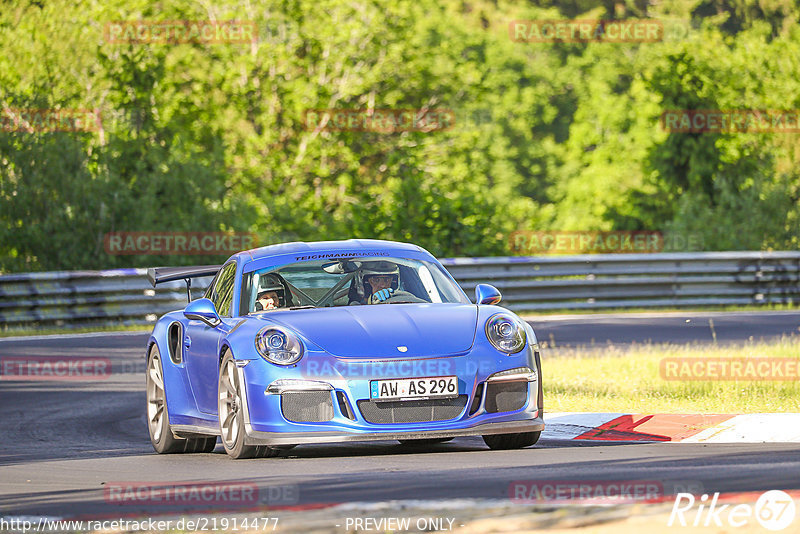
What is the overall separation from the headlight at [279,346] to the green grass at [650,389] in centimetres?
357

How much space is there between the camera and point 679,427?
10297 mm

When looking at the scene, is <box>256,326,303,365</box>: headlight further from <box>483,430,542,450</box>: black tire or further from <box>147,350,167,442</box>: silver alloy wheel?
<box>147,350,167,442</box>: silver alloy wheel

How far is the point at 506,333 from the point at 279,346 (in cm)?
139

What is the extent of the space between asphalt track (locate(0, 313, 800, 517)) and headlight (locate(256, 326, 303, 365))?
628 mm

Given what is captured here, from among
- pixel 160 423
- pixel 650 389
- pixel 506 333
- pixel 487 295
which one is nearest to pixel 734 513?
pixel 506 333

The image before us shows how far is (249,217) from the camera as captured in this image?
30.3 m

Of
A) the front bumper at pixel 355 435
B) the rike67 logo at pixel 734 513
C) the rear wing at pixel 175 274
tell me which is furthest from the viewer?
the rear wing at pixel 175 274

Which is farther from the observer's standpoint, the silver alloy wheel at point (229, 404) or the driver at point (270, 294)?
the driver at point (270, 294)

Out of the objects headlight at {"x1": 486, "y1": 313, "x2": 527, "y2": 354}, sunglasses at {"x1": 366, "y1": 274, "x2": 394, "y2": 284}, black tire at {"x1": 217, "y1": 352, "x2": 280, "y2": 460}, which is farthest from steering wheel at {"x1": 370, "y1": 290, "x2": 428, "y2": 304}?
black tire at {"x1": 217, "y1": 352, "x2": 280, "y2": 460}

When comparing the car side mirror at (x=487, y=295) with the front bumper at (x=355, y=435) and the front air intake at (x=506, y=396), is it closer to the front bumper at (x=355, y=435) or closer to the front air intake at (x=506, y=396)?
the front air intake at (x=506, y=396)

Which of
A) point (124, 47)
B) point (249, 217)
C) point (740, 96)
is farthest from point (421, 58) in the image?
point (249, 217)

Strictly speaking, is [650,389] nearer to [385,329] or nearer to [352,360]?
[385,329]

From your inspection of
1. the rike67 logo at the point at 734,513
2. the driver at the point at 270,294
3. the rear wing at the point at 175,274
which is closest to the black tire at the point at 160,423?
the rear wing at the point at 175,274

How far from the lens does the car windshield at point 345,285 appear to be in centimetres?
990
